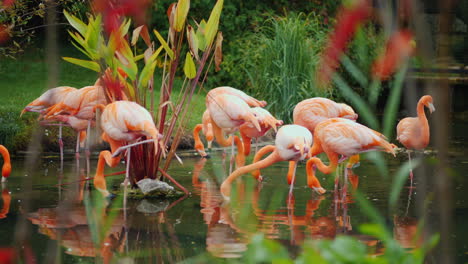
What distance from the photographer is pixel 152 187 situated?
17.2 ft

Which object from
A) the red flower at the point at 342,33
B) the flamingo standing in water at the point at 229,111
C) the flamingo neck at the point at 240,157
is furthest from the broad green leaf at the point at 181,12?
the red flower at the point at 342,33

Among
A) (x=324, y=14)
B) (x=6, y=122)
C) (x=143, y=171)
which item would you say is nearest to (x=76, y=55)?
(x=324, y=14)

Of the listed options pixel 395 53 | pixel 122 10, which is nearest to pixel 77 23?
pixel 122 10

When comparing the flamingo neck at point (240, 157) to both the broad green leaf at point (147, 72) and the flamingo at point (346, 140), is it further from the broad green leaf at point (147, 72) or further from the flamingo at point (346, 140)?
the broad green leaf at point (147, 72)

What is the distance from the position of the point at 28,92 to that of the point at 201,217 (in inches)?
227

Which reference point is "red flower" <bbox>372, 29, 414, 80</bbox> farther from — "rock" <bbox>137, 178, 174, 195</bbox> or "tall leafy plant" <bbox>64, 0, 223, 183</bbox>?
"rock" <bbox>137, 178, 174, 195</bbox>

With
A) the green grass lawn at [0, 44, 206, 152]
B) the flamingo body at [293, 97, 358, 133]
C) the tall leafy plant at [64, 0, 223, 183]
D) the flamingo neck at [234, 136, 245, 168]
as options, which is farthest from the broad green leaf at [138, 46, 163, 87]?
the flamingo body at [293, 97, 358, 133]

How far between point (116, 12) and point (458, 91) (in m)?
13.1

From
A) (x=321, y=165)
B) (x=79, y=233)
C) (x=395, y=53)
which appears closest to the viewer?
(x=395, y=53)

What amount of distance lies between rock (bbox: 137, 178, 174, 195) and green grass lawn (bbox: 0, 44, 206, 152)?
558mm

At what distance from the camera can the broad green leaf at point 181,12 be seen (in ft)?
15.9

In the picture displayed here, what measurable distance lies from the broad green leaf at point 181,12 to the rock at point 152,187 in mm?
1127

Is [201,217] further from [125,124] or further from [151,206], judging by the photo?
[125,124]

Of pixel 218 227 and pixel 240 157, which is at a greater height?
Result: pixel 240 157
